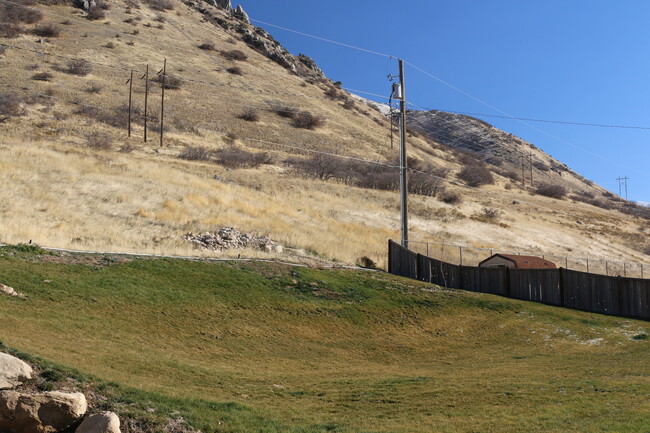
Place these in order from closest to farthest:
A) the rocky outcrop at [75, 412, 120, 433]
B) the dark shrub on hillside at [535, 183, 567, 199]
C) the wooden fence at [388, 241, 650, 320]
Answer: the rocky outcrop at [75, 412, 120, 433] → the wooden fence at [388, 241, 650, 320] → the dark shrub on hillside at [535, 183, 567, 199]

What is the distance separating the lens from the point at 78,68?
7862 centimetres

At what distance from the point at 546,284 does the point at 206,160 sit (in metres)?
38.9

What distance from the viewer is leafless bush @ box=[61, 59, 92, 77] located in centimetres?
7812

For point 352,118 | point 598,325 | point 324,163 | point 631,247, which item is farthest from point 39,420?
point 352,118

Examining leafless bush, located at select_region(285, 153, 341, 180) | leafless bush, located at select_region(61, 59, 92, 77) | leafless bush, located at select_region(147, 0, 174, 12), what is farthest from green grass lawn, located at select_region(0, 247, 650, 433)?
leafless bush, located at select_region(147, 0, 174, 12)

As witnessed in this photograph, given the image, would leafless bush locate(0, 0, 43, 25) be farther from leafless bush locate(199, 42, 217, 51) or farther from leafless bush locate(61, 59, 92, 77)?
leafless bush locate(199, 42, 217, 51)

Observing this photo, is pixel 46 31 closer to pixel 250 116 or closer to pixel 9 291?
pixel 250 116

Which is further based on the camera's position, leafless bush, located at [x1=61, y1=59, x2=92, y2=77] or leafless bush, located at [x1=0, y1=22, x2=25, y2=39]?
leafless bush, located at [x1=0, y1=22, x2=25, y2=39]

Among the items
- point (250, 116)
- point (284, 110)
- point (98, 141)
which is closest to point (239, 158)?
point (98, 141)

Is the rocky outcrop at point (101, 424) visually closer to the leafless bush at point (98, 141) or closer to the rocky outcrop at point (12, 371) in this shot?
the rocky outcrop at point (12, 371)

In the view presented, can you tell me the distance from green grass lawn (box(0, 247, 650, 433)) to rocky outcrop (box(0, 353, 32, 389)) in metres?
0.77

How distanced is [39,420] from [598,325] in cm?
2139

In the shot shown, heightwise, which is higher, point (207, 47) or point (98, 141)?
point (207, 47)

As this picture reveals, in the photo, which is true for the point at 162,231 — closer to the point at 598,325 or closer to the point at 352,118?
the point at 598,325
